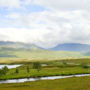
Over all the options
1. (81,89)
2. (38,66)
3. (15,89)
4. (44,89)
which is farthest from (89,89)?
(38,66)

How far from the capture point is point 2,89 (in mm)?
67188

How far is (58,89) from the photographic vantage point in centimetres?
6162

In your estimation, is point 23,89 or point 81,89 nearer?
point 81,89

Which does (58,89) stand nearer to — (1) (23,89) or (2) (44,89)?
(2) (44,89)

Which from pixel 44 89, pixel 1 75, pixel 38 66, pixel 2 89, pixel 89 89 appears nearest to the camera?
pixel 89 89

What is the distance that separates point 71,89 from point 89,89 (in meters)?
6.00

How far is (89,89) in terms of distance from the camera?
58406mm

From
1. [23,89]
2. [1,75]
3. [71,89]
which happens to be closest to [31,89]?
[23,89]

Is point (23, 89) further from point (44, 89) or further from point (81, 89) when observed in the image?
point (81, 89)

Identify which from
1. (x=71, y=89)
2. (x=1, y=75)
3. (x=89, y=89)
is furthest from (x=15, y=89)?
(x=1, y=75)

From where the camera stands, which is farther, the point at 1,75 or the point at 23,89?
the point at 1,75

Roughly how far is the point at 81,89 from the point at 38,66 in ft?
265

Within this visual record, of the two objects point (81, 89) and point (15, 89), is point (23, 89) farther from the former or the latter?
point (81, 89)

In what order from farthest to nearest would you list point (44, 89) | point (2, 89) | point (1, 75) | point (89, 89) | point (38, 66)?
point (38, 66) < point (1, 75) < point (2, 89) < point (44, 89) < point (89, 89)
